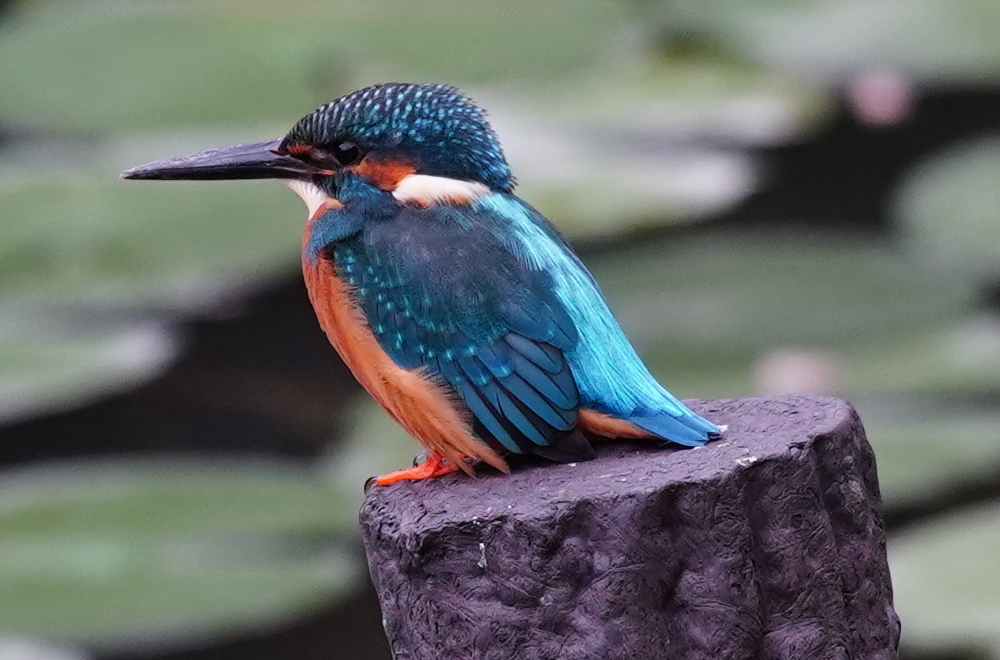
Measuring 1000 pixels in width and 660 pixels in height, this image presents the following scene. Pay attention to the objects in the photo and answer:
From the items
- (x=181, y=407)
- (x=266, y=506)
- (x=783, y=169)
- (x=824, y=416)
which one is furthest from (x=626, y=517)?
(x=783, y=169)

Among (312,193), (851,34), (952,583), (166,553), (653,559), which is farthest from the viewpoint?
(851,34)

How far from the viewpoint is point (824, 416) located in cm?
133

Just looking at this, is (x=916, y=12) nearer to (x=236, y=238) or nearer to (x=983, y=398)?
(x=983, y=398)

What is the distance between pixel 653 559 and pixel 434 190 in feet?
1.48

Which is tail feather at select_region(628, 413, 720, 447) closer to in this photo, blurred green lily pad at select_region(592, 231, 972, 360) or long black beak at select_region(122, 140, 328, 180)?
long black beak at select_region(122, 140, 328, 180)

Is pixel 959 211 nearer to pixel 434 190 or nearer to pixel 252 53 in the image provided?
pixel 252 53

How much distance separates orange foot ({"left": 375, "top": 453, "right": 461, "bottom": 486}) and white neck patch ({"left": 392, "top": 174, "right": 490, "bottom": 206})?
24 cm

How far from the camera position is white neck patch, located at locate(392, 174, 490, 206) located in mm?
1487

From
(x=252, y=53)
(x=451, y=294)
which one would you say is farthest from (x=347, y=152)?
(x=252, y=53)

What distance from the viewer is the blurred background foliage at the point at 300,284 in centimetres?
236

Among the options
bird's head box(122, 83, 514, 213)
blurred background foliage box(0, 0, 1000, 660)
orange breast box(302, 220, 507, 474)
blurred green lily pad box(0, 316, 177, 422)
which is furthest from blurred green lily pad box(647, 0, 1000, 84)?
orange breast box(302, 220, 507, 474)

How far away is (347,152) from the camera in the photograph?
154 cm

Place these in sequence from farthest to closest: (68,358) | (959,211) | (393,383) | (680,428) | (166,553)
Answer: (959,211)
(68,358)
(166,553)
(393,383)
(680,428)

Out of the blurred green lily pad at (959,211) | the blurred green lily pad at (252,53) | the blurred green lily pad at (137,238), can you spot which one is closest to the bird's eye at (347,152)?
the blurred green lily pad at (137,238)
